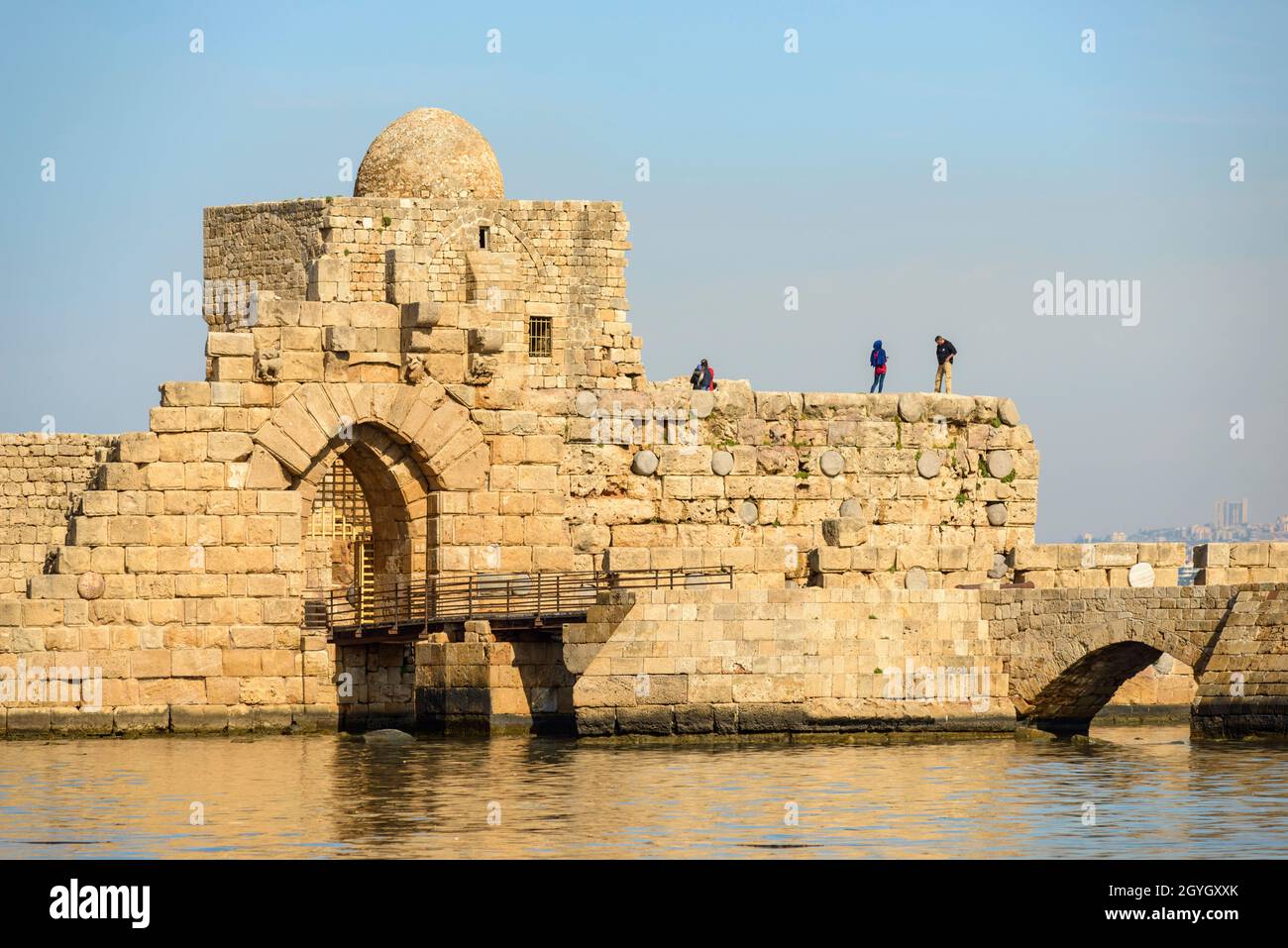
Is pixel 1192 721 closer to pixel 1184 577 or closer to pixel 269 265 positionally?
pixel 1184 577

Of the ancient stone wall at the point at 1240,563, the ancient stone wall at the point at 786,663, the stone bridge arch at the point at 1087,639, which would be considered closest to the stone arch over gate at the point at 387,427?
the ancient stone wall at the point at 786,663

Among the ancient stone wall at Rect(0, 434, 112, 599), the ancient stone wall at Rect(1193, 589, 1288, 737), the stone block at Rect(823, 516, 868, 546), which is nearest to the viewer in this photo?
the ancient stone wall at Rect(1193, 589, 1288, 737)

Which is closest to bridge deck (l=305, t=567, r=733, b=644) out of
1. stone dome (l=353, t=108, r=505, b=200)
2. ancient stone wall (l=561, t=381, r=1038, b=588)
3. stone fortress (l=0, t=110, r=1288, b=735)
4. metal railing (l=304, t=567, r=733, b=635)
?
metal railing (l=304, t=567, r=733, b=635)

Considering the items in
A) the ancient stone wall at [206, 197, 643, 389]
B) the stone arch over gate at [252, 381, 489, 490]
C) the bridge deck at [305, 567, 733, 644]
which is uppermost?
the ancient stone wall at [206, 197, 643, 389]

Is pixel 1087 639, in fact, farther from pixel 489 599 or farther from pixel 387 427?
pixel 387 427

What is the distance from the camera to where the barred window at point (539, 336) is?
3588 cm

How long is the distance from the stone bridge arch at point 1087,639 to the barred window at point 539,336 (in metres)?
9.48

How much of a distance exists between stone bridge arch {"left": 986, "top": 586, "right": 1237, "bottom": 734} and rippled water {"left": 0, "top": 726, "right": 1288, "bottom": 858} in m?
0.65

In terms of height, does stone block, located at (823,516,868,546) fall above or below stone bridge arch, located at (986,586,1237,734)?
above

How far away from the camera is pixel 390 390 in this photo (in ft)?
97.8

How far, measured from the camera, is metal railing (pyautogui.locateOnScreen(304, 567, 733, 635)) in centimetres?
2912

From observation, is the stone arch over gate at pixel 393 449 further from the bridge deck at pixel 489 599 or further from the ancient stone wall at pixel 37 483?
the ancient stone wall at pixel 37 483

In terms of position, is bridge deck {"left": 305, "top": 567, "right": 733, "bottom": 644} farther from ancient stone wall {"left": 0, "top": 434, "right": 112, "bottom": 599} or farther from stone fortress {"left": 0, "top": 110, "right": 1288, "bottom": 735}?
ancient stone wall {"left": 0, "top": 434, "right": 112, "bottom": 599}
